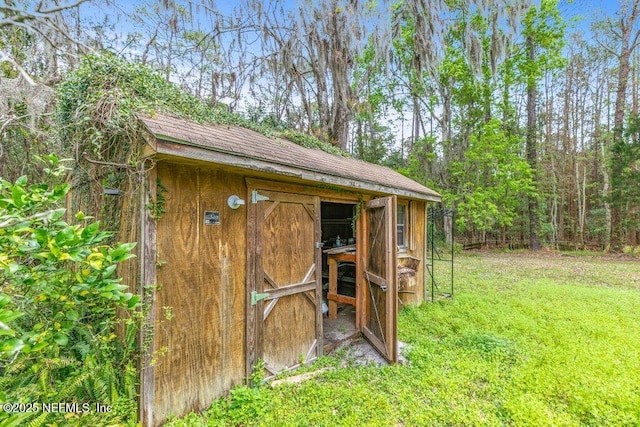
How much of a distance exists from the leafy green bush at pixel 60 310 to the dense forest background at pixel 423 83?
134cm

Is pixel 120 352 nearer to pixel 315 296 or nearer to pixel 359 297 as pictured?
pixel 315 296

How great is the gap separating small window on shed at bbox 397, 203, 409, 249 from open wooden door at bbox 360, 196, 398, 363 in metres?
1.76

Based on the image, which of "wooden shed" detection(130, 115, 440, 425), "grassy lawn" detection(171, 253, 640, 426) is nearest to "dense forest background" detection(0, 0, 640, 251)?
"wooden shed" detection(130, 115, 440, 425)

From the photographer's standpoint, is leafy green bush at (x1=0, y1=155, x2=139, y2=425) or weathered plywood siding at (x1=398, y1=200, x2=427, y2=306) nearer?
leafy green bush at (x1=0, y1=155, x2=139, y2=425)

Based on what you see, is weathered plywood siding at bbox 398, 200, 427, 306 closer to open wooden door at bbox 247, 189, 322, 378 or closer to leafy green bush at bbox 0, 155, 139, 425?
open wooden door at bbox 247, 189, 322, 378

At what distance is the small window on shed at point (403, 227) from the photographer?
631cm

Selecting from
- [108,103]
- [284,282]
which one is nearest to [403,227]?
[284,282]

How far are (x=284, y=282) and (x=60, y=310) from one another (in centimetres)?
205

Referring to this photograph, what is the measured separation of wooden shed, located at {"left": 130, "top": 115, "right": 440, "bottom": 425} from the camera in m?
2.46

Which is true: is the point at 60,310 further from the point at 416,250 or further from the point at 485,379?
the point at 416,250

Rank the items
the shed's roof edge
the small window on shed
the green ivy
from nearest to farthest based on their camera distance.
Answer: the shed's roof edge < the green ivy < the small window on shed

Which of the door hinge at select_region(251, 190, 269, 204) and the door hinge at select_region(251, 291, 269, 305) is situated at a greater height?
the door hinge at select_region(251, 190, 269, 204)

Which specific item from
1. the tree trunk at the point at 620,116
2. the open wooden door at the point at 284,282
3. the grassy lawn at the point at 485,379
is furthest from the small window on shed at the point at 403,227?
the tree trunk at the point at 620,116

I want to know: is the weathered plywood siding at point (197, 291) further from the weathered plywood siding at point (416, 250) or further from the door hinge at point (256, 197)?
the weathered plywood siding at point (416, 250)
